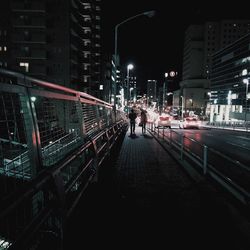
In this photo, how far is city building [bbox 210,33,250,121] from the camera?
82.2 metres

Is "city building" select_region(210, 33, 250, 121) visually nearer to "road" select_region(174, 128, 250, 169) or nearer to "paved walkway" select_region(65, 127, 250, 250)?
"road" select_region(174, 128, 250, 169)

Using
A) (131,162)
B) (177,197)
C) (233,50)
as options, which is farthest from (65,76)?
(233,50)

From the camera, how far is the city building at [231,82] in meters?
82.2

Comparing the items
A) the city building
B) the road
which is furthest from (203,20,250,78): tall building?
the road

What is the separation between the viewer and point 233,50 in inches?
3767

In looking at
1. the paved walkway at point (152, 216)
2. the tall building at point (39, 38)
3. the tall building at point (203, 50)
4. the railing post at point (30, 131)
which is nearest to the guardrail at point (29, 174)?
the railing post at point (30, 131)

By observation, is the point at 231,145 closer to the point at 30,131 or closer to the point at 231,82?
the point at 30,131

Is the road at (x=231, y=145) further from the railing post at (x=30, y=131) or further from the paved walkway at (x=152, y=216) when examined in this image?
the railing post at (x=30, y=131)

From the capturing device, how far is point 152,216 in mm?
4609

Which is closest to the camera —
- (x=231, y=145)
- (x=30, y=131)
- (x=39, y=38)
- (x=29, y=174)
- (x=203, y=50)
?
(x=30, y=131)

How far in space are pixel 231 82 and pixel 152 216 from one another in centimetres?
10151

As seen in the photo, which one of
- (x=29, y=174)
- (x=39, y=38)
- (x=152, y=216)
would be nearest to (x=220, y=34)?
(x=39, y=38)

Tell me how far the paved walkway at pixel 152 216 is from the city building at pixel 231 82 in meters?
70.4

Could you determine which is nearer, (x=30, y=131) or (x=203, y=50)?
→ (x=30, y=131)
